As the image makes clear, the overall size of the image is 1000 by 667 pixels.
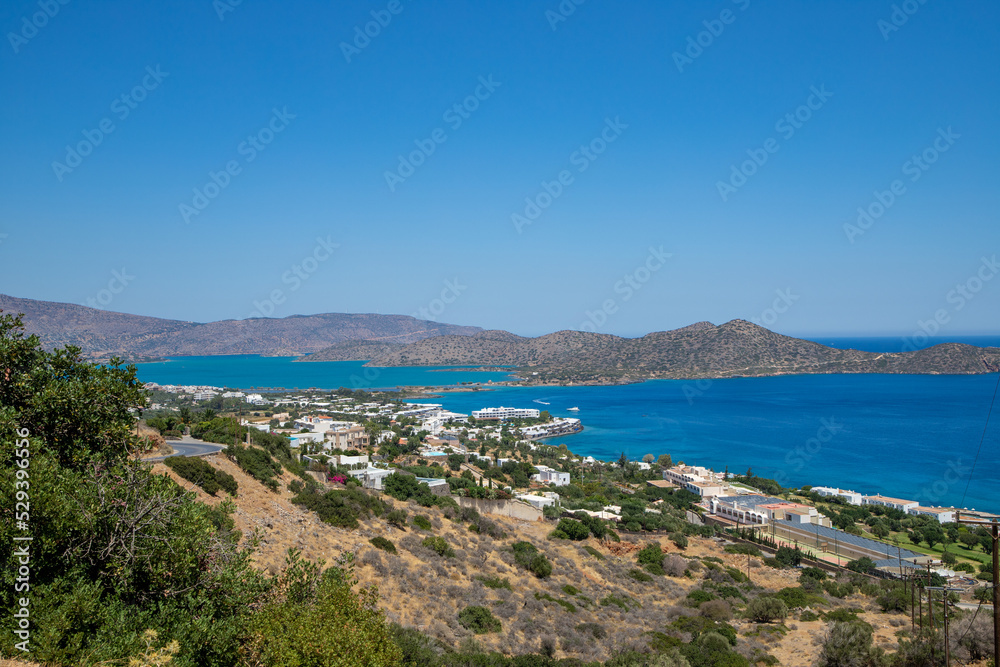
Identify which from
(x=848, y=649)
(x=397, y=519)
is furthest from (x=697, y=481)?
(x=848, y=649)

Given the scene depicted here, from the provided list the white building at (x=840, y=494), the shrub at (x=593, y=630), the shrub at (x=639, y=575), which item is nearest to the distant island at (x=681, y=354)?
the white building at (x=840, y=494)

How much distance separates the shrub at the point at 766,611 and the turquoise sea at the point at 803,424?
108 ft

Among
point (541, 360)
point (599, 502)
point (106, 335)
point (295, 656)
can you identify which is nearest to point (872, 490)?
point (599, 502)

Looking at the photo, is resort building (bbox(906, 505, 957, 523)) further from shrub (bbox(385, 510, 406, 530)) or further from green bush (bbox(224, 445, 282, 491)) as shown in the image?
green bush (bbox(224, 445, 282, 491))

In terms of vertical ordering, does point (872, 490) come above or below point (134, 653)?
below

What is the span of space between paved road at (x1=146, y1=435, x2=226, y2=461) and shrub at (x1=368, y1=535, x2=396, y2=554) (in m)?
5.18

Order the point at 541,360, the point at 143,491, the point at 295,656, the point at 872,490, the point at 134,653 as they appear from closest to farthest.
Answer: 1. the point at 134,653
2. the point at 295,656
3. the point at 143,491
4. the point at 872,490
5. the point at 541,360

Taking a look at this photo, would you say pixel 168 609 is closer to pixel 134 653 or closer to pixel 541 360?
pixel 134 653

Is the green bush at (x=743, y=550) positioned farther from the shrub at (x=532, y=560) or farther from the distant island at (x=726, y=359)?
the distant island at (x=726, y=359)

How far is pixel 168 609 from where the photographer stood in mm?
5973

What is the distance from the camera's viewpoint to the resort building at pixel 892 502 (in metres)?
35.3

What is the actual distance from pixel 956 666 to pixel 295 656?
39.1 feet

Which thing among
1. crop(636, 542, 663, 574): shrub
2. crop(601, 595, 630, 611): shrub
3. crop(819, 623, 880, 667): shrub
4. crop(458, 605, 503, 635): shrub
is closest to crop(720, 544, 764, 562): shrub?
crop(636, 542, 663, 574): shrub

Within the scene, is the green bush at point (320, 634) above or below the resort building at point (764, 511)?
above
